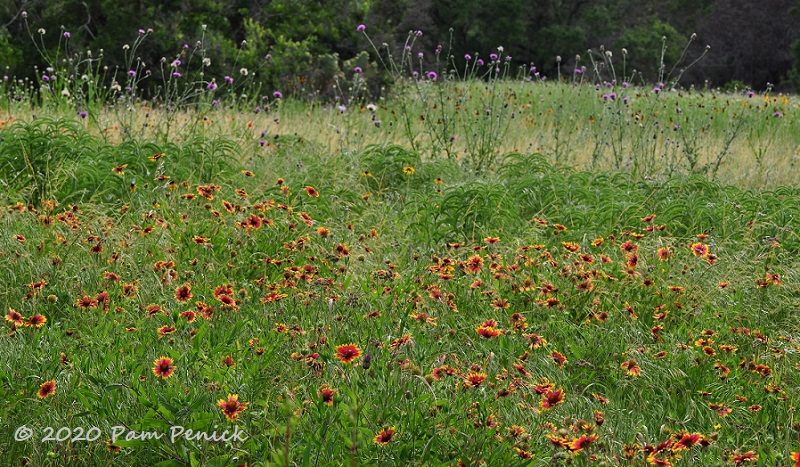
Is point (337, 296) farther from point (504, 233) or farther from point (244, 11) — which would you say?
point (244, 11)

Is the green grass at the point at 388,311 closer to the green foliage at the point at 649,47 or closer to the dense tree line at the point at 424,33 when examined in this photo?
the dense tree line at the point at 424,33

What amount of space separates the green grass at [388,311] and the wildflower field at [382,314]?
1 centimetres

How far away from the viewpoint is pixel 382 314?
9.89 feet

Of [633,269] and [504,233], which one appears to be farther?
[504,233]

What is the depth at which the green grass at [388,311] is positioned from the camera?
222 centimetres

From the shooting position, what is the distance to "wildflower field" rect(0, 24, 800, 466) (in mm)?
2182

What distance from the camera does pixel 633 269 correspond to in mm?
3598

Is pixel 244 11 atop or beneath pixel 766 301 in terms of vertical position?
atop

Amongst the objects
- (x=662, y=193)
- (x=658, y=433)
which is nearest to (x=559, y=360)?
(x=658, y=433)

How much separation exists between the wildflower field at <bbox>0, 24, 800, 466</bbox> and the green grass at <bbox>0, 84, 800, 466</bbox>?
15 millimetres

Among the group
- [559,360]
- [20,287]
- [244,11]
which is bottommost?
[20,287]

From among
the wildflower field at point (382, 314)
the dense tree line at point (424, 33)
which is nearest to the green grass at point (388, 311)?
the wildflower field at point (382, 314)

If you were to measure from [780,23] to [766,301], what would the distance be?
28927mm

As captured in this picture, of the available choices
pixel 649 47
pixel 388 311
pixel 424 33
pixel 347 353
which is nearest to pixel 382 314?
pixel 388 311
